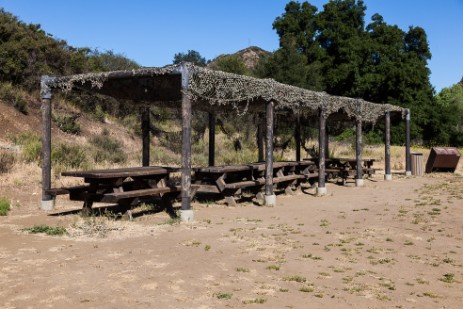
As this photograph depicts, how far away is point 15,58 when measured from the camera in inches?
805

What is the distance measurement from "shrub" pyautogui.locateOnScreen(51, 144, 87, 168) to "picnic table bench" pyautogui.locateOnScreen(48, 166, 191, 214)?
17.9 ft

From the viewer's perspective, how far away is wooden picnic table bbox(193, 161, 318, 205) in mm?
10023

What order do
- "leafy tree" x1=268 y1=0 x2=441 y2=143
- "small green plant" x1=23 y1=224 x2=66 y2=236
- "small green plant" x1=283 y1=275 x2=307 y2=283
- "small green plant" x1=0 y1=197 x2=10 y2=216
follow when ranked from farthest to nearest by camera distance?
"leafy tree" x1=268 y1=0 x2=441 y2=143, "small green plant" x1=0 y1=197 x2=10 y2=216, "small green plant" x1=23 y1=224 x2=66 y2=236, "small green plant" x1=283 y1=275 x2=307 y2=283

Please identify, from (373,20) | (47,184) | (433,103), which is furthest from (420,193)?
(373,20)

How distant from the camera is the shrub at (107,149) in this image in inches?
674

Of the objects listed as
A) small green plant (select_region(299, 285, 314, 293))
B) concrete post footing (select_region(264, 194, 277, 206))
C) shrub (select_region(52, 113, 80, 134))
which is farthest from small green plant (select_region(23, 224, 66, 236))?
shrub (select_region(52, 113, 80, 134))

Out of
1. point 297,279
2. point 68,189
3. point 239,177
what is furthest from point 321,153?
point 297,279

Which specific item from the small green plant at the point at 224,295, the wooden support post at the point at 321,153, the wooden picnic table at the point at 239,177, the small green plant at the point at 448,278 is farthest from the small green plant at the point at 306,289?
the wooden support post at the point at 321,153

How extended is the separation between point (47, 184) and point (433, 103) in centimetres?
3571

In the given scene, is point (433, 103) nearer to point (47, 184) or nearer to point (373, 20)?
point (373, 20)

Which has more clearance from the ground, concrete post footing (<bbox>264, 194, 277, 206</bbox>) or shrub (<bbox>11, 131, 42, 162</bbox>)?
shrub (<bbox>11, 131, 42, 162</bbox>)

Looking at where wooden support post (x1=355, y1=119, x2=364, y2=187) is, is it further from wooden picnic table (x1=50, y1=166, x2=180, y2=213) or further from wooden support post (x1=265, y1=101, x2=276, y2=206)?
wooden picnic table (x1=50, y1=166, x2=180, y2=213)

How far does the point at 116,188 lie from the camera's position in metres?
8.21

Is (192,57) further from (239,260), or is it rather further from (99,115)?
(239,260)
